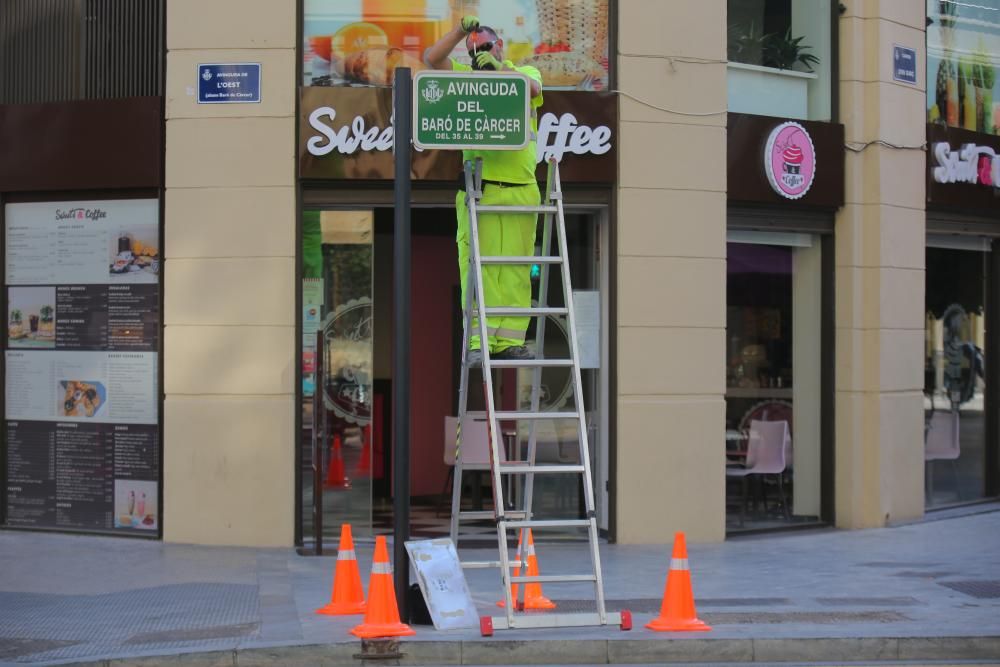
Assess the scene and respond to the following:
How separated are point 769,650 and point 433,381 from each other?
8.80 m

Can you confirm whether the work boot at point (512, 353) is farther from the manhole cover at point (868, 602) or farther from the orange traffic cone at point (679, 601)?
the manhole cover at point (868, 602)

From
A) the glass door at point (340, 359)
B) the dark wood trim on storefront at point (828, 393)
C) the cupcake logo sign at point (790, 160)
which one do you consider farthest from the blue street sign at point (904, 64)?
the glass door at point (340, 359)

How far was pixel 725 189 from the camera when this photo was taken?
505 inches

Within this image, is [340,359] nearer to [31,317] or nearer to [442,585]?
[31,317]

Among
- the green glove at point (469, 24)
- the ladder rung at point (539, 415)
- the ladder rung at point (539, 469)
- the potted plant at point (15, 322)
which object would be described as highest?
the green glove at point (469, 24)

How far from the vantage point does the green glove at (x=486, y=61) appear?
8.42 meters

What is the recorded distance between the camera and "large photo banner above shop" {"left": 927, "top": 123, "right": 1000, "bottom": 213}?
1444 cm

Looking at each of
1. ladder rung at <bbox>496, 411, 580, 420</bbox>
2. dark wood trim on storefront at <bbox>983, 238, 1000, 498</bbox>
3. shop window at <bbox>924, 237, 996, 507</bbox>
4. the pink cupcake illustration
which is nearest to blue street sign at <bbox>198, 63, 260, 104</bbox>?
the pink cupcake illustration

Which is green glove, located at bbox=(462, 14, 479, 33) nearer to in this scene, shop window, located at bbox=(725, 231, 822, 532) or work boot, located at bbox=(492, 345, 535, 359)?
work boot, located at bbox=(492, 345, 535, 359)

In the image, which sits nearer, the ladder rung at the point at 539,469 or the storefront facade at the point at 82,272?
the ladder rung at the point at 539,469

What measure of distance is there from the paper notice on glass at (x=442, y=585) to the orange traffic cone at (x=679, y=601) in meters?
1.14

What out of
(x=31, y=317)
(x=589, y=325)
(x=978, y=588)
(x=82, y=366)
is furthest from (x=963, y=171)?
(x=31, y=317)

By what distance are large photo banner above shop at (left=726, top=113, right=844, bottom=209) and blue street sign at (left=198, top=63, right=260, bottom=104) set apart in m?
4.40

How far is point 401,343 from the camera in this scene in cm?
831
